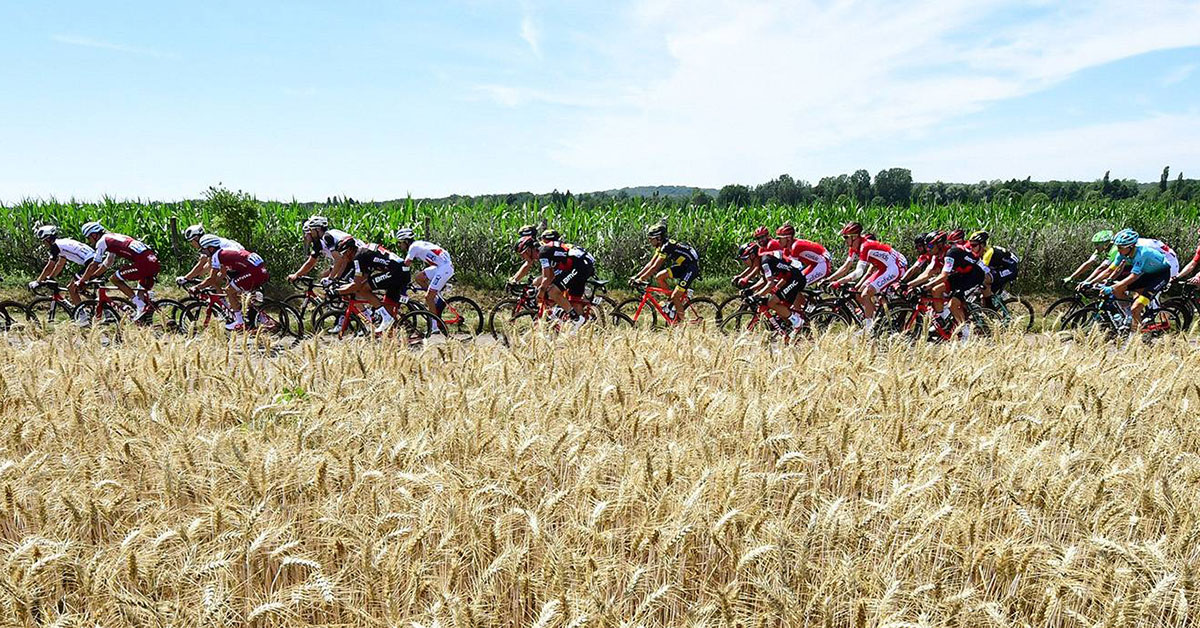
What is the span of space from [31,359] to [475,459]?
351 centimetres

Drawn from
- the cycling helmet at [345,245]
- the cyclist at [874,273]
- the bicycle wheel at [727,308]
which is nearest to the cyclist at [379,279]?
the cycling helmet at [345,245]

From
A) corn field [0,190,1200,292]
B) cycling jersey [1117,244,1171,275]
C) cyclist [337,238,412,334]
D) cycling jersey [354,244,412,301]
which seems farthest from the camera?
corn field [0,190,1200,292]

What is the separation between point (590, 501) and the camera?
268 cm

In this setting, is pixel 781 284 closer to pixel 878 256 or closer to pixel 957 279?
pixel 878 256

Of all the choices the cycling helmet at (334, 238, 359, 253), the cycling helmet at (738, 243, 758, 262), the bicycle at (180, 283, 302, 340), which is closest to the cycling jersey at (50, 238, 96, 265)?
the bicycle at (180, 283, 302, 340)

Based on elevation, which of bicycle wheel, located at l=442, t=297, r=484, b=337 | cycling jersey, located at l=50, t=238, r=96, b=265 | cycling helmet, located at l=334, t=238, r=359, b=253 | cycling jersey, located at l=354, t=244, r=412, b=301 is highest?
cycling helmet, located at l=334, t=238, r=359, b=253

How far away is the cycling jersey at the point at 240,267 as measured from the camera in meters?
10.3

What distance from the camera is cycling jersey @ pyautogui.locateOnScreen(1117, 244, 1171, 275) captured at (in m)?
10.2

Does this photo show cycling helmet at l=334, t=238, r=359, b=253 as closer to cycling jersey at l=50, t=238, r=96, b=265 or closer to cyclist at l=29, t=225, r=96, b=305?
cyclist at l=29, t=225, r=96, b=305

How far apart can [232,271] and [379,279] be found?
2.41m

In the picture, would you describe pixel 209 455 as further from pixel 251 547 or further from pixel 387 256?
pixel 387 256

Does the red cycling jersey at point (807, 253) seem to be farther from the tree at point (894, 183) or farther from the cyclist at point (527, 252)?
the tree at point (894, 183)

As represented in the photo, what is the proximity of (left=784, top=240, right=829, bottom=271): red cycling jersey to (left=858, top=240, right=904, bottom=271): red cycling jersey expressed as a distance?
745 millimetres

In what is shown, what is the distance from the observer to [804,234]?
21.9m
